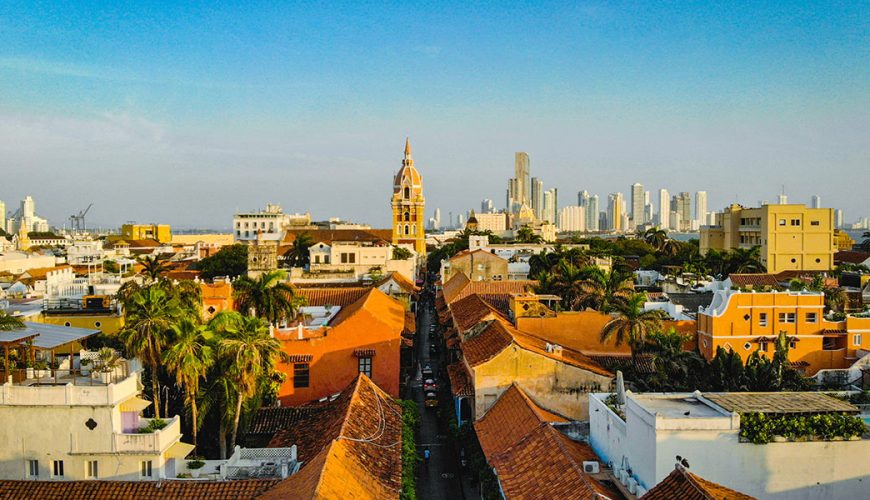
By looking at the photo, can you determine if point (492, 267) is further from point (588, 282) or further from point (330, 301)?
point (588, 282)

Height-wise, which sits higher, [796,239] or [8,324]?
[796,239]

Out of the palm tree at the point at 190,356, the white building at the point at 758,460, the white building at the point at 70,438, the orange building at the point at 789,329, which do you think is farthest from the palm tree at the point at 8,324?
the orange building at the point at 789,329

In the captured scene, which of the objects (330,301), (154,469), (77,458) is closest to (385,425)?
(154,469)

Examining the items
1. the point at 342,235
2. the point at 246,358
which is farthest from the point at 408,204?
the point at 246,358

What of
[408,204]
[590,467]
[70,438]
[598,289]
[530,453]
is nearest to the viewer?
[590,467]

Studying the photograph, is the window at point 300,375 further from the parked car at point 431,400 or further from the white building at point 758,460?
the white building at point 758,460

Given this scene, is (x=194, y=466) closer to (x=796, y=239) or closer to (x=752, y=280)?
(x=752, y=280)

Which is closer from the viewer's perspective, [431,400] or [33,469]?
[33,469]
